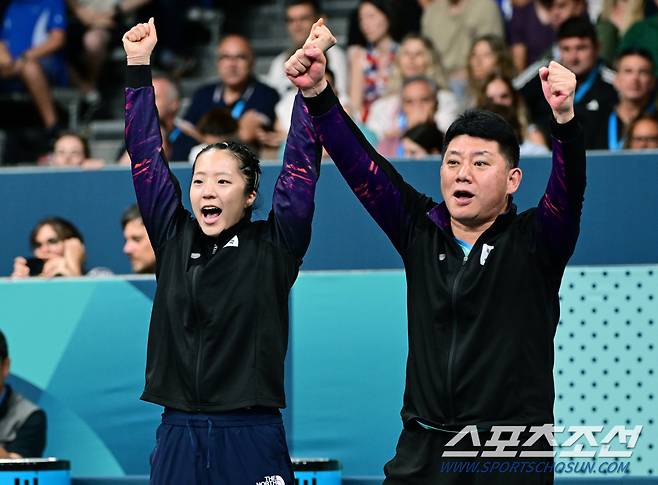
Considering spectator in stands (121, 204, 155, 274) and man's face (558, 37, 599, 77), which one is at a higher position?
man's face (558, 37, 599, 77)

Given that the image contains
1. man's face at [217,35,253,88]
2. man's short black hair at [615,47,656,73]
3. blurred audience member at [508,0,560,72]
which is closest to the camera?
man's short black hair at [615,47,656,73]

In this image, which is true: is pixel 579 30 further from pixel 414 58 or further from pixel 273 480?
pixel 273 480

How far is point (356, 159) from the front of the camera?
175 inches

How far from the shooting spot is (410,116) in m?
8.45

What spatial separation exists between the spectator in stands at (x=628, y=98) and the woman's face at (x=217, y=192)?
148 inches

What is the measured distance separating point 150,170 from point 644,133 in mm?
3621

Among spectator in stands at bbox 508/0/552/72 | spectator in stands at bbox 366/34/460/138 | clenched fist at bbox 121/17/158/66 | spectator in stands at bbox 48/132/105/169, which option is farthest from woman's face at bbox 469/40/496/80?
clenched fist at bbox 121/17/158/66

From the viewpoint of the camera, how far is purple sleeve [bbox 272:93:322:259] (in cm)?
463

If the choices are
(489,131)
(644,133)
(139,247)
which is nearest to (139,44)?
(489,131)

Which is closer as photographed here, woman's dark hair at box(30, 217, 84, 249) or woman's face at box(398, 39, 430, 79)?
woman's dark hair at box(30, 217, 84, 249)

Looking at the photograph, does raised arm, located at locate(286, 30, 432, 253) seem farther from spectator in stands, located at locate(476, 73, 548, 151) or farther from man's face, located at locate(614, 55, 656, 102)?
man's face, located at locate(614, 55, 656, 102)

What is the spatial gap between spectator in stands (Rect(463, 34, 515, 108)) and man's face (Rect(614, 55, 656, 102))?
804 mm

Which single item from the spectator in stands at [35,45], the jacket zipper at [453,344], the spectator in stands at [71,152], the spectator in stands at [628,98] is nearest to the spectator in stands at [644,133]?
the spectator in stands at [628,98]

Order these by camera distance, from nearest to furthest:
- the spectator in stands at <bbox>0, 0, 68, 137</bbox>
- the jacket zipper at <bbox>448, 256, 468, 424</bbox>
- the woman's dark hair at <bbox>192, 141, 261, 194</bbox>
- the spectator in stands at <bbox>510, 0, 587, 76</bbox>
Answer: the jacket zipper at <bbox>448, 256, 468, 424</bbox>, the woman's dark hair at <bbox>192, 141, 261, 194</bbox>, the spectator in stands at <bbox>510, 0, 587, 76</bbox>, the spectator in stands at <bbox>0, 0, 68, 137</bbox>
